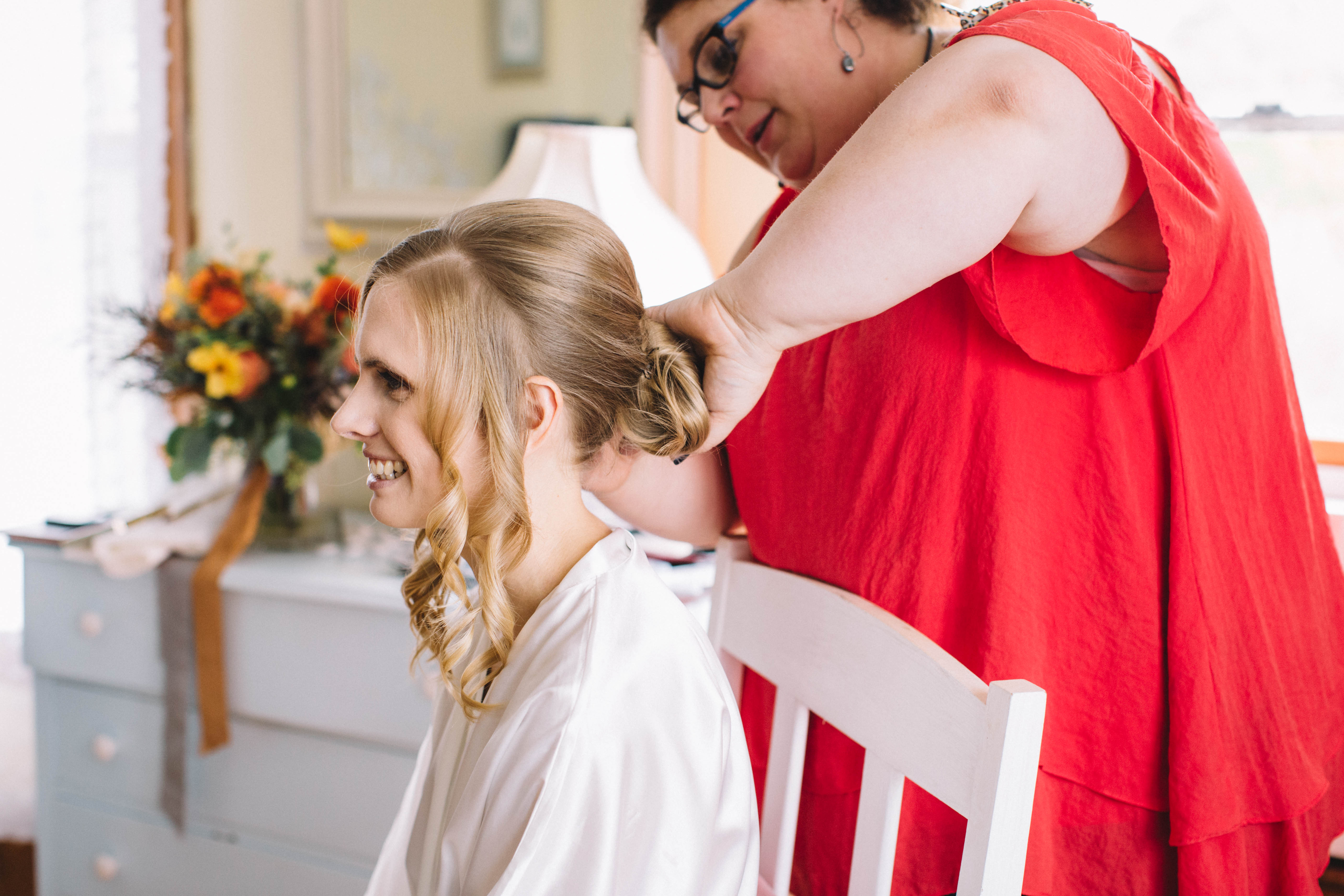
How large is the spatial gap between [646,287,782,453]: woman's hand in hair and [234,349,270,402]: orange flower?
0.92 metres

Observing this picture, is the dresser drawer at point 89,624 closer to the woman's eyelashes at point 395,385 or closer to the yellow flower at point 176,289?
the yellow flower at point 176,289

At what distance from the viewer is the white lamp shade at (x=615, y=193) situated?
4.23ft

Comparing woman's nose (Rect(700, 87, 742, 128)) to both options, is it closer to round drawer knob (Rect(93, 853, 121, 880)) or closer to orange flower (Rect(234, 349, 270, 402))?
orange flower (Rect(234, 349, 270, 402))

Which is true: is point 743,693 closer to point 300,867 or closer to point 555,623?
point 555,623

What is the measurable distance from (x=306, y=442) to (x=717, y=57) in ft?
3.18

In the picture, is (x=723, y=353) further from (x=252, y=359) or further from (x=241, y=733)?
(x=241, y=733)

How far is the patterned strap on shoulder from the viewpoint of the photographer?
623 millimetres

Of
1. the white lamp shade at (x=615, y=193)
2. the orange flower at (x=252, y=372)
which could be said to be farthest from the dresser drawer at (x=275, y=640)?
the white lamp shade at (x=615, y=193)

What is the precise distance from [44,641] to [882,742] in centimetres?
152

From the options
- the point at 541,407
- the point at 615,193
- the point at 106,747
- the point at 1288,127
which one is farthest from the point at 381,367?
the point at 1288,127

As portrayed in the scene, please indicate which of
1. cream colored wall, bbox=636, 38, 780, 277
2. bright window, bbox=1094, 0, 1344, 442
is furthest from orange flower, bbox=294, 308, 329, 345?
bright window, bbox=1094, 0, 1344, 442

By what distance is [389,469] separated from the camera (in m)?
0.76

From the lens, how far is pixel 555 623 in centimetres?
70

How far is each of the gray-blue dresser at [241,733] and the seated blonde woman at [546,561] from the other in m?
0.62
